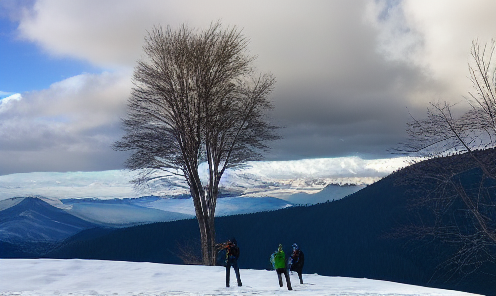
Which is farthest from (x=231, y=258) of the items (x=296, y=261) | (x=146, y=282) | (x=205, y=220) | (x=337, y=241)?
(x=337, y=241)

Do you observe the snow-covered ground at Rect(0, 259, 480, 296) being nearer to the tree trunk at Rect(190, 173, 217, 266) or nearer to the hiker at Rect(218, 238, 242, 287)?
the hiker at Rect(218, 238, 242, 287)

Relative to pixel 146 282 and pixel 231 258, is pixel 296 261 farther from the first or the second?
pixel 146 282

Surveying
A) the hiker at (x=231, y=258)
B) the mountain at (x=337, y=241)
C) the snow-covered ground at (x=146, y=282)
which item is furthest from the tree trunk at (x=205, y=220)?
the mountain at (x=337, y=241)

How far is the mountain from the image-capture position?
122 metres

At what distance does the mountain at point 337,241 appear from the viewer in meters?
122

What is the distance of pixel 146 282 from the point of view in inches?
656

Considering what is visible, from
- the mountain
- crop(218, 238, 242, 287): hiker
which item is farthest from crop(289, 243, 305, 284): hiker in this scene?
the mountain

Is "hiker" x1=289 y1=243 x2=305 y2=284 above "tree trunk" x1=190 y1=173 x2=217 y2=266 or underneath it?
underneath

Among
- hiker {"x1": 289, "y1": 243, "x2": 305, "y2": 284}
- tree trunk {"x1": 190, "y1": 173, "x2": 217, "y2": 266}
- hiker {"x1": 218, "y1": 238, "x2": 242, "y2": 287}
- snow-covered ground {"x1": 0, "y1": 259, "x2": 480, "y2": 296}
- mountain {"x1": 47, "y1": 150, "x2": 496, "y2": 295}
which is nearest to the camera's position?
snow-covered ground {"x1": 0, "y1": 259, "x2": 480, "y2": 296}

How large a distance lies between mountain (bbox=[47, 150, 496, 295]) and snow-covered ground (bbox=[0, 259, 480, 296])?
84146 mm

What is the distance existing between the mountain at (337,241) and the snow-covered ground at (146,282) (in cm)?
8415

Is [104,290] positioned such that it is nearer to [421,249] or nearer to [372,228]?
[421,249]

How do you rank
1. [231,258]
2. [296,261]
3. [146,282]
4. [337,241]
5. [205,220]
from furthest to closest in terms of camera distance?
[337,241] < [205,220] < [296,261] < [146,282] < [231,258]

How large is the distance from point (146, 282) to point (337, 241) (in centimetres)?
13289
